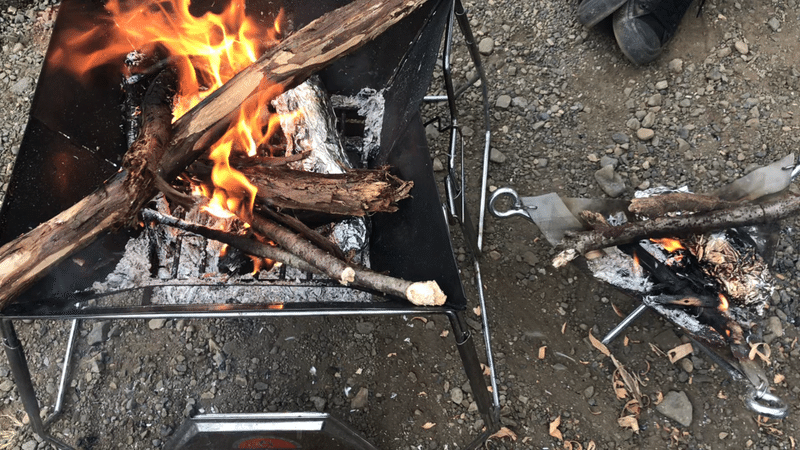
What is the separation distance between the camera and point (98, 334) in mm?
2533

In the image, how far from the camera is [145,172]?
1561mm

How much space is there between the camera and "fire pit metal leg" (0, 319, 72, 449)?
5.25 ft

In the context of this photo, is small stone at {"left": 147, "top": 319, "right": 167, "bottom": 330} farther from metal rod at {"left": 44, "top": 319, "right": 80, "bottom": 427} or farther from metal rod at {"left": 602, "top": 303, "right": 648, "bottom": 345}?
metal rod at {"left": 602, "top": 303, "right": 648, "bottom": 345}

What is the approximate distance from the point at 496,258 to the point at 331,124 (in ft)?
3.64

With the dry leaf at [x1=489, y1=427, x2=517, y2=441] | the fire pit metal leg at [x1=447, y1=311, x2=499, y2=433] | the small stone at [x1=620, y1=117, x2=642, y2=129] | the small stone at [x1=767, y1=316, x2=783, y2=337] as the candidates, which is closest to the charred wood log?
the fire pit metal leg at [x1=447, y1=311, x2=499, y2=433]

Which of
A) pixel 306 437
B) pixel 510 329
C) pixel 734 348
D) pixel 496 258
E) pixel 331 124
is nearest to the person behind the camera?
pixel 306 437

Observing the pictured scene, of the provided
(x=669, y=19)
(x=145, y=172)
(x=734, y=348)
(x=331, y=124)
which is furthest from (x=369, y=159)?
(x=669, y=19)

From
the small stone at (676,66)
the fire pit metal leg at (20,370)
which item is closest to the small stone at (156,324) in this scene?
the fire pit metal leg at (20,370)

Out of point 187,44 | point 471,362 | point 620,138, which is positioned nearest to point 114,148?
point 187,44

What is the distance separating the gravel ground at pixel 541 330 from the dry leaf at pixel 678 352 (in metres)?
0.03

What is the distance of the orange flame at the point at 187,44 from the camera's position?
1.96 meters

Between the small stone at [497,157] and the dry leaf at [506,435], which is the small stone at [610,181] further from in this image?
the dry leaf at [506,435]

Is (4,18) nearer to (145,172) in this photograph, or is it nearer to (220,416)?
(145,172)

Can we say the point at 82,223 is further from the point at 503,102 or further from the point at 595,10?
the point at 595,10
